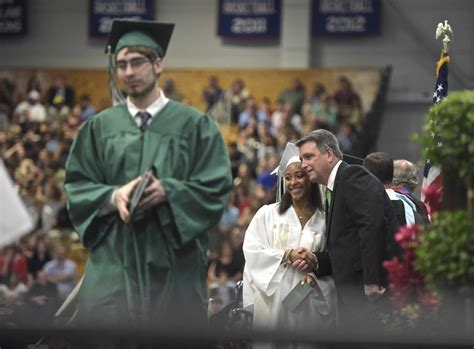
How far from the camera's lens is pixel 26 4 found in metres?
28.2

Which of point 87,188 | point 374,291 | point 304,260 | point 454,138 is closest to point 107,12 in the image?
point 304,260

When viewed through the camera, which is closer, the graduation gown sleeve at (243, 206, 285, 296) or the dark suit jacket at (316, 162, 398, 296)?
the dark suit jacket at (316, 162, 398, 296)

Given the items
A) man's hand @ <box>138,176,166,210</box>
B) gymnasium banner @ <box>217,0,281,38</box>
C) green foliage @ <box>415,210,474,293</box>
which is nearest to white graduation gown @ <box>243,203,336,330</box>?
man's hand @ <box>138,176,166,210</box>

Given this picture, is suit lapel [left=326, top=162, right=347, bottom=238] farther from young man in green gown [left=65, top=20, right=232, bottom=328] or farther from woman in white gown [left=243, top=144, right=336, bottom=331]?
young man in green gown [left=65, top=20, right=232, bottom=328]

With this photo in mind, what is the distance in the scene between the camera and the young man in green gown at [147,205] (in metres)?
6.21

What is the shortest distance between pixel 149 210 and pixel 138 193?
0.68ft

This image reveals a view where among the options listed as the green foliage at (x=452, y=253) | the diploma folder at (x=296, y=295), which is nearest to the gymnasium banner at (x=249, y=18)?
the diploma folder at (x=296, y=295)

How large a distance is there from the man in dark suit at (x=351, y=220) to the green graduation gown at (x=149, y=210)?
0.98 meters

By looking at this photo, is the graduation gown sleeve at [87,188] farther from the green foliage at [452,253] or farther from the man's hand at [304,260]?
the green foliage at [452,253]

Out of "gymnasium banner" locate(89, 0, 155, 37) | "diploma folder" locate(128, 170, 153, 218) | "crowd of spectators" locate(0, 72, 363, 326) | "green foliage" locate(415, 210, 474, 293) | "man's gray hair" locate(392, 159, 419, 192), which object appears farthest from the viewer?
"gymnasium banner" locate(89, 0, 155, 37)

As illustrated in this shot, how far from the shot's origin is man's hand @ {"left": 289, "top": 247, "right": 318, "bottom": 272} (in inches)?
300

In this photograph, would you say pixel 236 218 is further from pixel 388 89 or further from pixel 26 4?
pixel 26 4

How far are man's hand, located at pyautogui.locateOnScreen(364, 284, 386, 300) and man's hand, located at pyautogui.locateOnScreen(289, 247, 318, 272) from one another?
0.66 meters

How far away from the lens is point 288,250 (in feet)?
25.4
